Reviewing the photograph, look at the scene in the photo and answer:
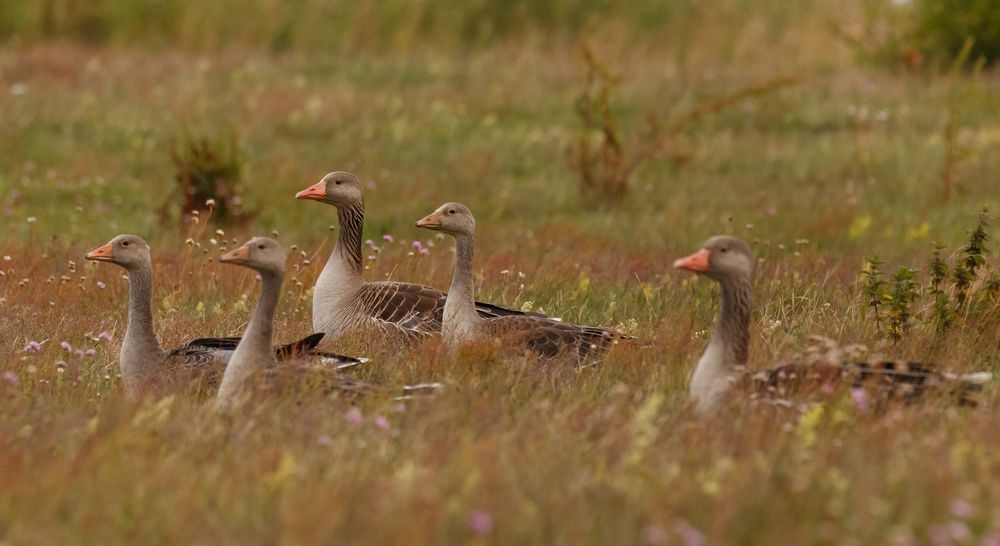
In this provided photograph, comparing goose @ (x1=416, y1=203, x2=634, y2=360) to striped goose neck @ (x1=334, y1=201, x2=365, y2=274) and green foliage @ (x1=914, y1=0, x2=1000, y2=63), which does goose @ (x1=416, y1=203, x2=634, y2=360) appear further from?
green foliage @ (x1=914, y1=0, x2=1000, y2=63)

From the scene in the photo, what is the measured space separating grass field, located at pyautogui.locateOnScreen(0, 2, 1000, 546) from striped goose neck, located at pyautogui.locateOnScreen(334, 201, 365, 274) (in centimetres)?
63

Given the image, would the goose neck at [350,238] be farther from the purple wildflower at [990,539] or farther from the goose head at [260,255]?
the purple wildflower at [990,539]

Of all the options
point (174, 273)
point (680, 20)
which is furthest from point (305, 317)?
point (680, 20)

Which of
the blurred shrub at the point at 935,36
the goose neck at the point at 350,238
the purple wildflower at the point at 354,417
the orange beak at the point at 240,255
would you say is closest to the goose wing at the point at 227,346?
the orange beak at the point at 240,255

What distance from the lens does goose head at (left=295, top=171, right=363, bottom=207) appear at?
28.9ft

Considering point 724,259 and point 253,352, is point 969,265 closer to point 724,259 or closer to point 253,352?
point 724,259

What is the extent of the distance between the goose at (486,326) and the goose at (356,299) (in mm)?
275

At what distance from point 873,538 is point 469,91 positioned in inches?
607

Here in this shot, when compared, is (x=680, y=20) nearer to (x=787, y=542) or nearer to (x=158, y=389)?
(x=158, y=389)

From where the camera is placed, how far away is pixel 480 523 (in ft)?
15.0

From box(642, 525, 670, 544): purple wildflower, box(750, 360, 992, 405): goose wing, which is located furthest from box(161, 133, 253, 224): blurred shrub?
box(642, 525, 670, 544): purple wildflower

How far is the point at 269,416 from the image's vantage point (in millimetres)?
5969

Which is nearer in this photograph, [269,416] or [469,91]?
[269,416]

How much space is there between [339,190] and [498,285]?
5.25ft
